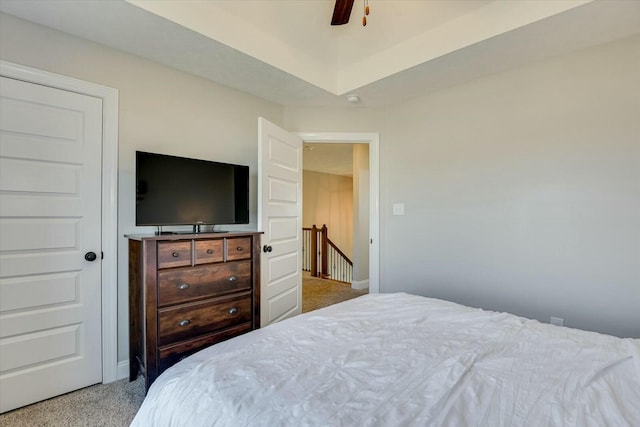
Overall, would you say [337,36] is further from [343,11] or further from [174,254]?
[174,254]

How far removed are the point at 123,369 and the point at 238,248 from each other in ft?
3.94

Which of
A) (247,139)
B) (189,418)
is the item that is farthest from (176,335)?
(247,139)

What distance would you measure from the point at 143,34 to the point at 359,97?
1.92 m

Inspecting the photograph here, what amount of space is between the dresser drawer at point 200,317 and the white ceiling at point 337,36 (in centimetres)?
181

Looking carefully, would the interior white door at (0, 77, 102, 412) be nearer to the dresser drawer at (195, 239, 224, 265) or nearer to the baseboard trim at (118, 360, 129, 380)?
the baseboard trim at (118, 360, 129, 380)

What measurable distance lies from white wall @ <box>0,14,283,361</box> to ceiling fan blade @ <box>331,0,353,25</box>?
143cm

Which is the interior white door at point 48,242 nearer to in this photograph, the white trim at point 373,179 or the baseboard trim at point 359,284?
the white trim at point 373,179

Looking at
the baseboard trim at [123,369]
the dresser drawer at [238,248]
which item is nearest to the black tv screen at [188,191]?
the dresser drawer at [238,248]

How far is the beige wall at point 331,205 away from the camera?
7.91 m

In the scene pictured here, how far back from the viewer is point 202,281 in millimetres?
2137

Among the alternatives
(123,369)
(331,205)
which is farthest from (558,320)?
(331,205)

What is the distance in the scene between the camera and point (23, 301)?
195 cm

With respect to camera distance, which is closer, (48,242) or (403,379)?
(403,379)

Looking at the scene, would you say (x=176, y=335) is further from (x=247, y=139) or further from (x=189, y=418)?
(x=247, y=139)
